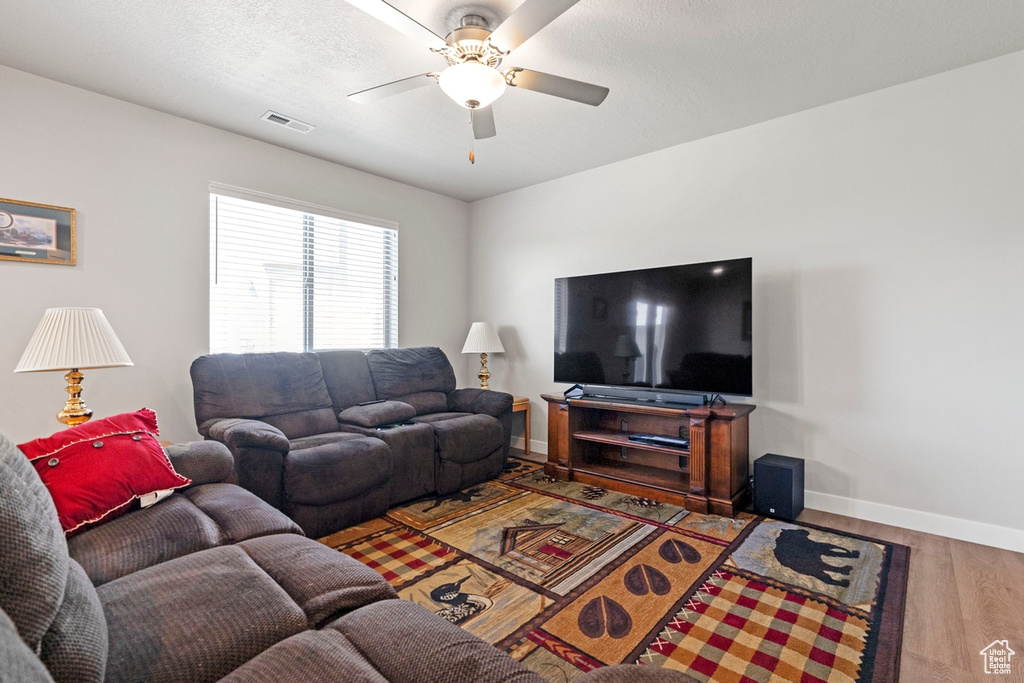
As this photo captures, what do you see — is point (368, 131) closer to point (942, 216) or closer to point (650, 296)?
point (650, 296)

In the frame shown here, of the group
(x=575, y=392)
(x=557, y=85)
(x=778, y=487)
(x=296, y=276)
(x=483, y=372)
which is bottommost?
(x=778, y=487)

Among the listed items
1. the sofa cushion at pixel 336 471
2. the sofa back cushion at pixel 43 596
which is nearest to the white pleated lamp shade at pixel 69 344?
the sofa cushion at pixel 336 471

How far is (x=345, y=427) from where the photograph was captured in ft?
11.1

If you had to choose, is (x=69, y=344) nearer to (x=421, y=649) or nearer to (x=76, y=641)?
(x=76, y=641)

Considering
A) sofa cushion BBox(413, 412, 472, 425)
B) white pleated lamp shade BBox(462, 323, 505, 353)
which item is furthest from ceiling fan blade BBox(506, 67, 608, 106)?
white pleated lamp shade BBox(462, 323, 505, 353)

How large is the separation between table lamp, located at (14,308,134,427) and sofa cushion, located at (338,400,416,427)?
52.9 inches

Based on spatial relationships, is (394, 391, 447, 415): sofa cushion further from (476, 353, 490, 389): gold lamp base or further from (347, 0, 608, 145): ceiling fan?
(347, 0, 608, 145): ceiling fan

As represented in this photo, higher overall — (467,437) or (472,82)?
(472,82)

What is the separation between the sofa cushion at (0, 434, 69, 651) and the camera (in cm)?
70

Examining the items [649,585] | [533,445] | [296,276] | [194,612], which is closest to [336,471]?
[194,612]

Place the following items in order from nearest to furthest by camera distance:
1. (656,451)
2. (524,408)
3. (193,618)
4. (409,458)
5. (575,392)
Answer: (193,618) → (409,458) → (656,451) → (575,392) → (524,408)

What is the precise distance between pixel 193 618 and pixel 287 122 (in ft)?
10.3

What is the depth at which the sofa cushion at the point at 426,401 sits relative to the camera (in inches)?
154

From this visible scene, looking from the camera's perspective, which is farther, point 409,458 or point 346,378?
point 346,378
